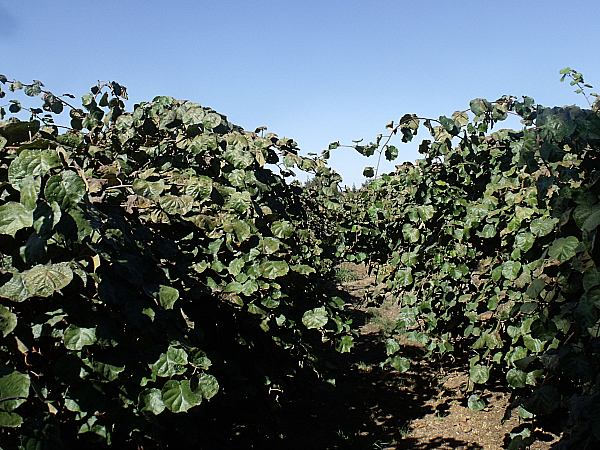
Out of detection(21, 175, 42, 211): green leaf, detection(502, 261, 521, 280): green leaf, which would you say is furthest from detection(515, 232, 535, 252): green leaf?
detection(21, 175, 42, 211): green leaf

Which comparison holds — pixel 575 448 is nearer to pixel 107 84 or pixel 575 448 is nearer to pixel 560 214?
pixel 560 214

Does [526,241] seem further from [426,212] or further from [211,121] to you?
[211,121]

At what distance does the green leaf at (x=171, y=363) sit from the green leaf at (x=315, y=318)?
1.03m

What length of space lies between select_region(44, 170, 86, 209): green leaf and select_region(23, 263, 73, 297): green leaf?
0.56 ft

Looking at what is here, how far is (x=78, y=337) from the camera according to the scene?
4.18ft

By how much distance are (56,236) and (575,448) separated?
1660 mm

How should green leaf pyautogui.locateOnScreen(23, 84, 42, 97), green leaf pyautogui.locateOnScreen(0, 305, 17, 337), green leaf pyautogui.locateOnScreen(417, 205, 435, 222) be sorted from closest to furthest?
1. green leaf pyautogui.locateOnScreen(0, 305, 17, 337)
2. green leaf pyautogui.locateOnScreen(23, 84, 42, 97)
3. green leaf pyautogui.locateOnScreen(417, 205, 435, 222)

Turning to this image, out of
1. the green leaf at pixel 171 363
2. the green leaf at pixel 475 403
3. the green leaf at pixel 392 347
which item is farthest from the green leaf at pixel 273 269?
the green leaf at pixel 475 403

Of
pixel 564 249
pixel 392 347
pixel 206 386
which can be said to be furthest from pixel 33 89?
pixel 392 347

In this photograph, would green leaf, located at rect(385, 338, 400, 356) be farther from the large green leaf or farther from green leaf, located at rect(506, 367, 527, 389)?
the large green leaf

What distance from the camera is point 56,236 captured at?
1291 millimetres

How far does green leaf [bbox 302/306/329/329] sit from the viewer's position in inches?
96.8

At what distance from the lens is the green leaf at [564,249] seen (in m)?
1.67

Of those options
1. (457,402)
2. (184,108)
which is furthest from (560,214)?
(457,402)
